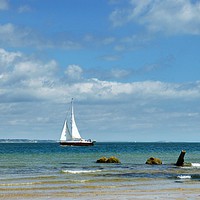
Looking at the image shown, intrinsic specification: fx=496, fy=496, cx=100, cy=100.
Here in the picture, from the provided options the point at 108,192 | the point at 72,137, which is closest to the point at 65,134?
the point at 72,137

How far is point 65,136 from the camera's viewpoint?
567 ft

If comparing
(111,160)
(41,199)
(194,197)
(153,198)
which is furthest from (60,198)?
(111,160)

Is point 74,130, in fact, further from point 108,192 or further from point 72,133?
point 108,192

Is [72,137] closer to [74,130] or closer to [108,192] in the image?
[74,130]

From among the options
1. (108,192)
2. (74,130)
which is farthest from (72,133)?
(108,192)

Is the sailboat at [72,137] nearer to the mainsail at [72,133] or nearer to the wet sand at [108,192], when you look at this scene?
the mainsail at [72,133]

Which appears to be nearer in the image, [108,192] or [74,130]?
[108,192]

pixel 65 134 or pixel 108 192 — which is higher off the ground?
pixel 65 134

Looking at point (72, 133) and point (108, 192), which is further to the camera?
point (72, 133)

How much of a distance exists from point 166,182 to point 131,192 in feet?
27.9

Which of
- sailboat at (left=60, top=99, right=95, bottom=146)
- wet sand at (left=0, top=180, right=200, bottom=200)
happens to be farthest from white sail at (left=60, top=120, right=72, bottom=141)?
wet sand at (left=0, top=180, right=200, bottom=200)

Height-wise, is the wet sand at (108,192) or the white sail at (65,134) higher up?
the white sail at (65,134)

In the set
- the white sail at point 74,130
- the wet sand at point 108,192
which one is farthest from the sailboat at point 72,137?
the wet sand at point 108,192

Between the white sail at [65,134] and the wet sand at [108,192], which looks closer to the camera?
the wet sand at [108,192]
